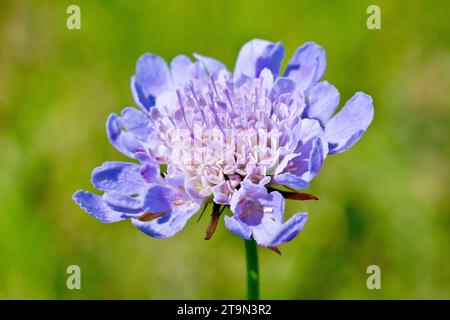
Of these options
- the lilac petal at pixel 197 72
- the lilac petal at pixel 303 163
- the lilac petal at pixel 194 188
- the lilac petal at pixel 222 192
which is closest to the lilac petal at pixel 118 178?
the lilac petal at pixel 194 188

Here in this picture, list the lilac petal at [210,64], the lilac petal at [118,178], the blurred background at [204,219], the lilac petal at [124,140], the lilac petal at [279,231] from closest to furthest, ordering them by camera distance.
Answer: the lilac petal at [279,231] → the lilac petal at [118,178] → the lilac petal at [124,140] → the lilac petal at [210,64] → the blurred background at [204,219]

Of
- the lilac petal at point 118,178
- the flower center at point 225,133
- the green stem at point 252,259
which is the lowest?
the green stem at point 252,259

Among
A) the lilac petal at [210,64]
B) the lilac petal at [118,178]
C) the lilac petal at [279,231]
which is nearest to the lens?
the lilac petal at [279,231]

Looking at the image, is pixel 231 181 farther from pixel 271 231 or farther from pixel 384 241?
pixel 384 241

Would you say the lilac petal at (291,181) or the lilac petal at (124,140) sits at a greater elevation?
the lilac petal at (124,140)

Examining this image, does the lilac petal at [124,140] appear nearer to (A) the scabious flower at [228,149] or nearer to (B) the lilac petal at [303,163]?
(A) the scabious flower at [228,149]

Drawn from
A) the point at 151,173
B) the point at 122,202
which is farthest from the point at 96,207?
the point at 151,173

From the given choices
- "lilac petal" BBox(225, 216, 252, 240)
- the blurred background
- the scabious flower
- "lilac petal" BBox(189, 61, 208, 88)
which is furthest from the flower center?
the blurred background
